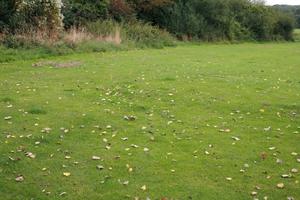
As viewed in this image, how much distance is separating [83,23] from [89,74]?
15.3 m

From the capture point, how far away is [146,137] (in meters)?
10.3

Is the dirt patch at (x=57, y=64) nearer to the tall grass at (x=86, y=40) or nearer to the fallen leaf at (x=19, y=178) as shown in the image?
the tall grass at (x=86, y=40)

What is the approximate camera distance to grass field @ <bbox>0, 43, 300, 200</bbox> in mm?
7867

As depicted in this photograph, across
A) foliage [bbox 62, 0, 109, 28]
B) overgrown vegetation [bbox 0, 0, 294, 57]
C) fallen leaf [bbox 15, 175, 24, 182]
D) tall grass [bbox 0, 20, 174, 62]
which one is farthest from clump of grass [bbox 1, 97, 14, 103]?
foliage [bbox 62, 0, 109, 28]

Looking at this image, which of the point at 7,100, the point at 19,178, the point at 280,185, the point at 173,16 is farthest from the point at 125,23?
the point at 280,185

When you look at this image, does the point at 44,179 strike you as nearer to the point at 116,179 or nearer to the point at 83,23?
the point at 116,179

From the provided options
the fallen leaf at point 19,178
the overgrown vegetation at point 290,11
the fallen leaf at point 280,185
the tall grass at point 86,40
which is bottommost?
the fallen leaf at point 19,178

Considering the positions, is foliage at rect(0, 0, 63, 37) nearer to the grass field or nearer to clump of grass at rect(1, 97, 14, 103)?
the grass field

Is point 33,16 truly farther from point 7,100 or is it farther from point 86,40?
point 7,100

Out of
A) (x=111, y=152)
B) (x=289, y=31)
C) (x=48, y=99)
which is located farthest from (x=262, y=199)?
(x=289, y=31)

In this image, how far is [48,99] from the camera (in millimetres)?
13633

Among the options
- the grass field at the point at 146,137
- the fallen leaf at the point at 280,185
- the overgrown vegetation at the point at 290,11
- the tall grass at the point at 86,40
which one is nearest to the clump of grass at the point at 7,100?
the grass field at the point at 146,137

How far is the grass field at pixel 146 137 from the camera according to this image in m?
7.87

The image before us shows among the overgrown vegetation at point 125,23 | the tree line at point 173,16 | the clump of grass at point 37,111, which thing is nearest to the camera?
the clump of grass at point 37,111
